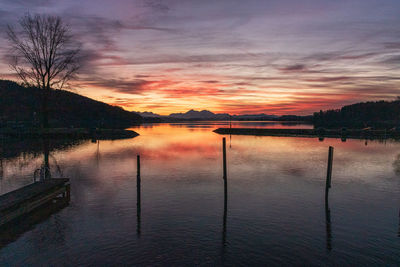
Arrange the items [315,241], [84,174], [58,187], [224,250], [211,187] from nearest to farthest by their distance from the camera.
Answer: [224,250], [315,241], [58,187], [211,187], [84,174]

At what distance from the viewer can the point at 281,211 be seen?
18.5m

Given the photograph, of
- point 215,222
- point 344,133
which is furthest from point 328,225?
point 344,133

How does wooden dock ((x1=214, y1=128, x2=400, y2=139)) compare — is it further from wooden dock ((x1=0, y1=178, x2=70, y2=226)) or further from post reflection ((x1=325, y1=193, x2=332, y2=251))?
wooden dock ((x1=0, y1=178, x2=70, y2=226))

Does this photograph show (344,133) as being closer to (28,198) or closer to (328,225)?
(328,225)

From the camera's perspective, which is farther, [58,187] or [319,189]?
[319,189]

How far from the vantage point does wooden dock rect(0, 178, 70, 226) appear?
51.0 ft

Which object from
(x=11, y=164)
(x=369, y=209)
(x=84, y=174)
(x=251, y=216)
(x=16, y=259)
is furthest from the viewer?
(x=11, y=164)

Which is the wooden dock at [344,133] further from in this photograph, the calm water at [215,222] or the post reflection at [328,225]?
the post reflection at [328,225]

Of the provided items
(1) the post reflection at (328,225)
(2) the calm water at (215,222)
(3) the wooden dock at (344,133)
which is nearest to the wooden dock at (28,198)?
(2) the calm water at (215,222)

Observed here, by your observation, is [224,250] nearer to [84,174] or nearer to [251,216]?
[251,216]

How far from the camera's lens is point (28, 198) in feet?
57.1

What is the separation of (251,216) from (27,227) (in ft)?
44.1

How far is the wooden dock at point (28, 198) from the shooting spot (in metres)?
15.5

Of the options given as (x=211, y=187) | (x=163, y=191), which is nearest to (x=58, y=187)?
(x=163, y=191)
